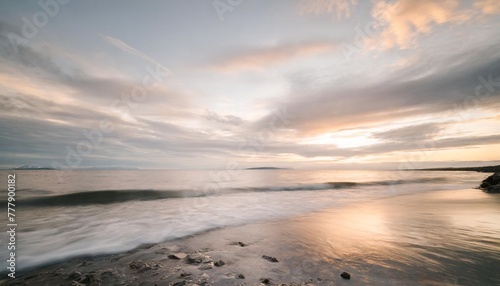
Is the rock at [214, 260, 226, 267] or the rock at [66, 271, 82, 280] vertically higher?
the rock at [214, 260, 226, 267]

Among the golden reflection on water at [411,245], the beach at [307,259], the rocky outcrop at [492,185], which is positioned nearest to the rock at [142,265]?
the beach at [307,259]

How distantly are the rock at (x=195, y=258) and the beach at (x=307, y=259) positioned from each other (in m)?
0.03

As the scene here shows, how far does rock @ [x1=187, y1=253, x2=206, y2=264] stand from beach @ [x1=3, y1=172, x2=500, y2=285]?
0.03 meters

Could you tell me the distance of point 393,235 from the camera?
7.72 meters

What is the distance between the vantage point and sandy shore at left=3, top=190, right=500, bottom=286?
14.8 ft

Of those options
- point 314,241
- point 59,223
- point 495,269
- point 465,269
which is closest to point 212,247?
point 314,241

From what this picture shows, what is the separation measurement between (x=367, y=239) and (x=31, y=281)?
30.5 feet

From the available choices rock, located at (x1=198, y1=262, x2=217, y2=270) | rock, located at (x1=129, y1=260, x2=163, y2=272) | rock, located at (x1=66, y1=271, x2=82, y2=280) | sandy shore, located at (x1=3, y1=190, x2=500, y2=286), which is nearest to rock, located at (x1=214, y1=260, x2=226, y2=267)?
sandy shore, located at (x1=3, y1=190, x2=500, y2=286)

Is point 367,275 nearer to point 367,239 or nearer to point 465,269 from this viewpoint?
point 465,269

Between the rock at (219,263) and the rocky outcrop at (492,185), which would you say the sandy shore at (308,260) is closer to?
the rock at (219,263)

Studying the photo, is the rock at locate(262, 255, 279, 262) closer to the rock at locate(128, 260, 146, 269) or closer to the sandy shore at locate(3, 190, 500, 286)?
the sandy shore at locate(3, 190, 500, 286)

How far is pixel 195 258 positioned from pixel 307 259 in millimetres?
2952

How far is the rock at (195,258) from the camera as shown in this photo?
5.54 meters

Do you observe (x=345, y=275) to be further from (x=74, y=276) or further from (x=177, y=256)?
(x=74, y=276)
